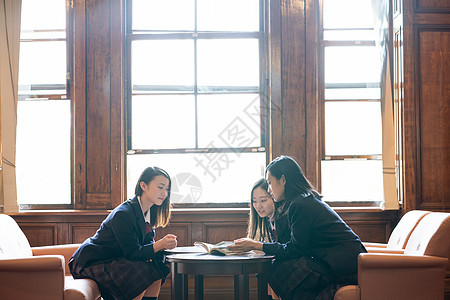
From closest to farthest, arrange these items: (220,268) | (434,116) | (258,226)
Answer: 1. (220,268)
2. (258,226)
3. (434,116)

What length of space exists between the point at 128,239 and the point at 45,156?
5.79ft

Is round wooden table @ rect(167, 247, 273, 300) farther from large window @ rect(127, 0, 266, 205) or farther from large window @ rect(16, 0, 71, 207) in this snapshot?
large window @ rect(16, 0, 71, 207)

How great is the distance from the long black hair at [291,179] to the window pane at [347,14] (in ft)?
6.31

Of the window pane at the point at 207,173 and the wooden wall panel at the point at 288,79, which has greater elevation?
the wooden wall panel at the point at 288,79

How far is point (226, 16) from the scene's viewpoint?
4.70 m

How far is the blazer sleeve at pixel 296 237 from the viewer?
3012 mm

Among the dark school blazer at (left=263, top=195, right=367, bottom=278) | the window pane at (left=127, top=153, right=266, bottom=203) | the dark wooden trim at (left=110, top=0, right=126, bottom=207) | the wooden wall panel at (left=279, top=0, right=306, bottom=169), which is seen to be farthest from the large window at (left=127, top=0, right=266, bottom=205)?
the dark school blazer at (left=263, top=195, right=367, bottom=278)

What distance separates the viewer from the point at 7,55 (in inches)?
176

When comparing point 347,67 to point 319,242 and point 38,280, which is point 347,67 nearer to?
point 319,242

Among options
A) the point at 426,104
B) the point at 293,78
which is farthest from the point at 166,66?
the point at 426,104

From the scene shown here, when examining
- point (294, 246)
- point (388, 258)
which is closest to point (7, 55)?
point (294, 246)

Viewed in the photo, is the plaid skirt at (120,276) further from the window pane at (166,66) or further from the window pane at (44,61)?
the window pane at (44,61)

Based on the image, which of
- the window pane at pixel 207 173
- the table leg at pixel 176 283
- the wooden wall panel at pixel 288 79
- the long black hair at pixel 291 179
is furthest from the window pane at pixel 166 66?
the table leg at pixel 176 283

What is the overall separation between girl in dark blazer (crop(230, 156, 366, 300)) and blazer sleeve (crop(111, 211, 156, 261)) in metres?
0.57
